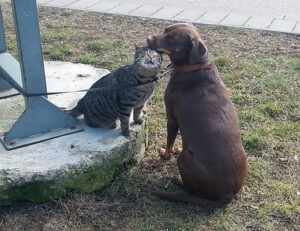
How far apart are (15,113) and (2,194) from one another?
3.51 ft

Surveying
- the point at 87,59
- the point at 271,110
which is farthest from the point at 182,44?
the point at 87,59

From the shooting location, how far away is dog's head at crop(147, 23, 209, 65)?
12.0ft

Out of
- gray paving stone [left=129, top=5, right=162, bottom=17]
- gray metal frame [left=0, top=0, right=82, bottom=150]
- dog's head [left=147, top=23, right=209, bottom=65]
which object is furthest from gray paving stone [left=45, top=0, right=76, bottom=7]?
dog's head [left=147, top=23, right=209, bottom=65]

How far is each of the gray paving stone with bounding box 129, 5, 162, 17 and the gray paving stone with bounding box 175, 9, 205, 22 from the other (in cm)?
53

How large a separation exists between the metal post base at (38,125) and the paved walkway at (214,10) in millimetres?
4535

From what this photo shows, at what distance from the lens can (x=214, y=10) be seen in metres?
8.72

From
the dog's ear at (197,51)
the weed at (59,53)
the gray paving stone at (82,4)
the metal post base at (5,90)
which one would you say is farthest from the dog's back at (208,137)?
the gray paving stone at (82,4)

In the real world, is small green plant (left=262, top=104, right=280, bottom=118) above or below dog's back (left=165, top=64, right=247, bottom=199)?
below

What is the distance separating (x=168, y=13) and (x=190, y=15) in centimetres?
40

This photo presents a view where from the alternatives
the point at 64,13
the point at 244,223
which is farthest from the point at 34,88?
the point at 64,13

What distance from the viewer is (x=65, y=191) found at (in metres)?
3.65

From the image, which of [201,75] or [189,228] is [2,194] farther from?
[201,75]

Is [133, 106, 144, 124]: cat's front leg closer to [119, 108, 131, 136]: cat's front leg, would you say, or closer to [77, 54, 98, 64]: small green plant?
[119, 108, 131, 136]: cat's front leg

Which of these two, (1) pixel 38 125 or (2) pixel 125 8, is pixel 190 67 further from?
(2) pixel 125 8
